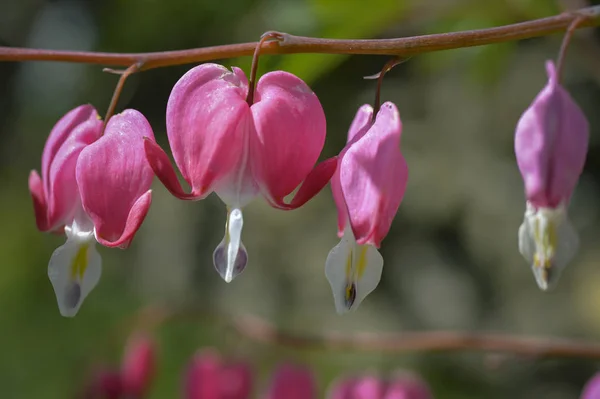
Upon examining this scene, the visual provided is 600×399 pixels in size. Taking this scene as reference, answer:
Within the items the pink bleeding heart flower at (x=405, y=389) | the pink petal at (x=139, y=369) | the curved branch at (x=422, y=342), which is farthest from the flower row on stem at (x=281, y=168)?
the pink petal at (x=139, y=369)

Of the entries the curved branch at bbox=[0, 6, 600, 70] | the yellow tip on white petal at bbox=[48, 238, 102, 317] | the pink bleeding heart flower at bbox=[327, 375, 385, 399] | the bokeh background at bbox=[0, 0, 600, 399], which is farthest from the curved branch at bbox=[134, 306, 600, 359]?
the bokeh background at bbox=[0, 0, 600, 399]

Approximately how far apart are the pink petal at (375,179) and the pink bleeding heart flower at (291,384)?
0.84 m

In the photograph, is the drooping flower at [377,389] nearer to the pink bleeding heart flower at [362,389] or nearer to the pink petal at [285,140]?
the pink bleeding heart flower at [362,389]

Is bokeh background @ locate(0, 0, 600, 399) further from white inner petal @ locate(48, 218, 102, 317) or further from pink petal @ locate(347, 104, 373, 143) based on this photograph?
white inner petal @ locate(48, 218, 102, 317)

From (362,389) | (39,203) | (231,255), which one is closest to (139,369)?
(362,389)

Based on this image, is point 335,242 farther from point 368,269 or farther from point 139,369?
point 368,269

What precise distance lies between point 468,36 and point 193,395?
1030 millimetres

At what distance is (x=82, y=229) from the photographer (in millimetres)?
809

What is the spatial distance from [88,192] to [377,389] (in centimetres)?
87

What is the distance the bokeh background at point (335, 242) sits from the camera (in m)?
3.49

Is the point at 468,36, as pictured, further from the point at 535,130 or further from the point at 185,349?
the point at 185,349

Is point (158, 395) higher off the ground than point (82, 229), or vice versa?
point (82, 229)

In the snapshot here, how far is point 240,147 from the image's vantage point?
30.5 inches

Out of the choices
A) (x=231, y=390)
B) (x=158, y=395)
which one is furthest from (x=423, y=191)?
(x=231, y=390)
